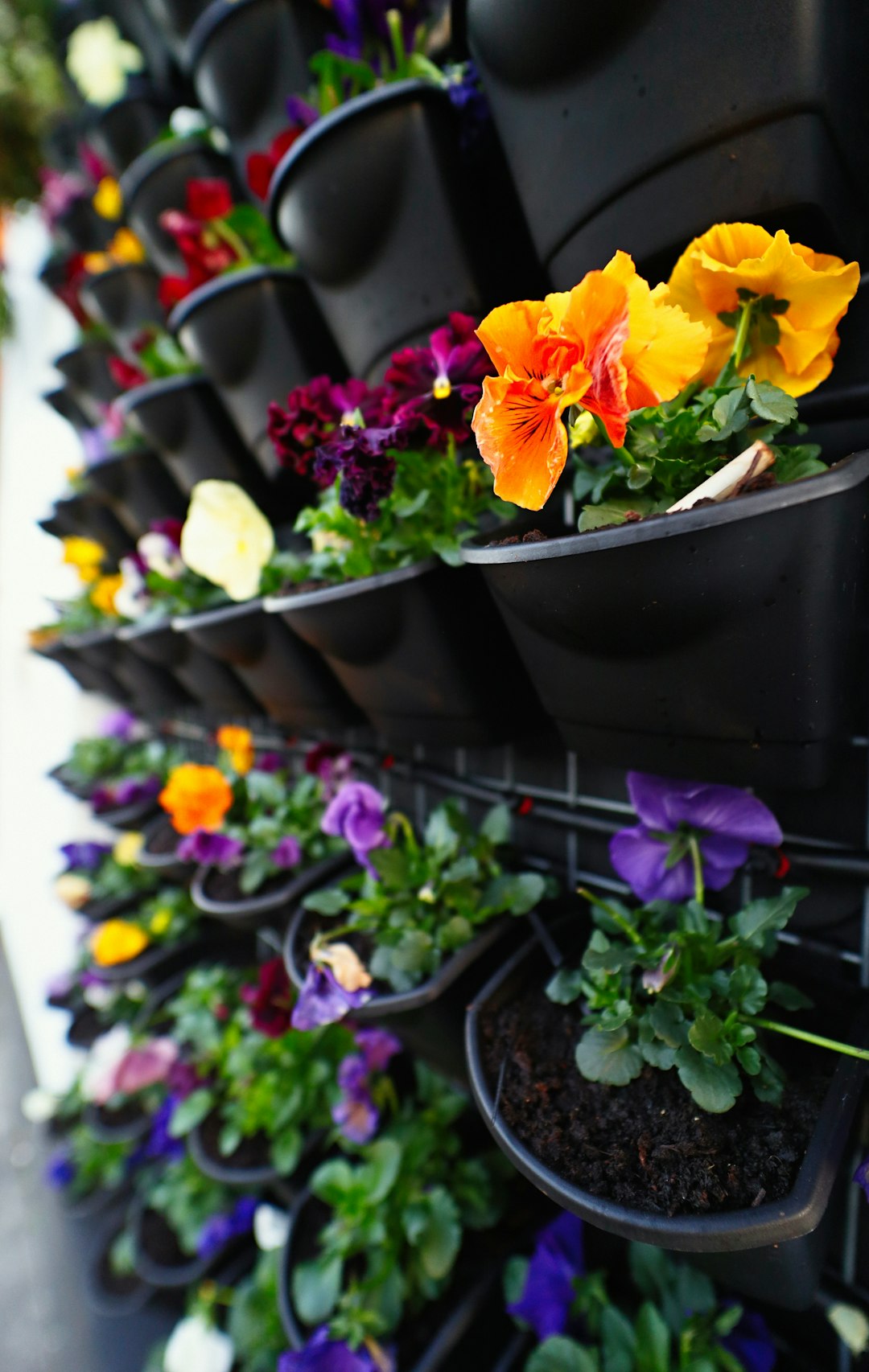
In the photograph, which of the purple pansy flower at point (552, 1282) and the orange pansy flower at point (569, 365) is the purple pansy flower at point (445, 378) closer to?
the orange pansy flower at point (569, 365)

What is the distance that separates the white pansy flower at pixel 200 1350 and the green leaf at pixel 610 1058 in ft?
3.27

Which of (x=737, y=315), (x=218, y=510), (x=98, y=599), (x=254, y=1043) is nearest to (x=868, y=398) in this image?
(x=737, y=315)

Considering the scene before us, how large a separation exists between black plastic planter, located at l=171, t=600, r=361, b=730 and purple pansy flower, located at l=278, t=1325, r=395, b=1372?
592 mm

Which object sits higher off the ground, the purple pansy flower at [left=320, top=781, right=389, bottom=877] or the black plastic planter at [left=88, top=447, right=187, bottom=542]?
the black plastic planter at [left=88, top=447, right=187, bottom=542]

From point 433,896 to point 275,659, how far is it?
1.00 ft

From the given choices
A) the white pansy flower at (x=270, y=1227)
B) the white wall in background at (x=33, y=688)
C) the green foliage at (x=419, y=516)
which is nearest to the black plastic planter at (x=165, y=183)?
the green foliage at (x=419, y=516)

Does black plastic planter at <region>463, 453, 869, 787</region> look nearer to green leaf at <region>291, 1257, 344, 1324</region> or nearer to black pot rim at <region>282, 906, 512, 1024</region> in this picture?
black pot rim at <region>282, 906, 512, 1024</region>

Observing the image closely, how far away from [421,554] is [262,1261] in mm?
1153

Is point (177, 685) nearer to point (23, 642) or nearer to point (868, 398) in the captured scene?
point (23, 642)

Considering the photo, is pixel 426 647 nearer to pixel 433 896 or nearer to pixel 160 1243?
pixel 433 896

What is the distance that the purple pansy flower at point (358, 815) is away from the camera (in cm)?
56

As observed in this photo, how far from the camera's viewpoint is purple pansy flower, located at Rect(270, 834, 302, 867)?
77 centimetres

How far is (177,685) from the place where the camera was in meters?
1.19

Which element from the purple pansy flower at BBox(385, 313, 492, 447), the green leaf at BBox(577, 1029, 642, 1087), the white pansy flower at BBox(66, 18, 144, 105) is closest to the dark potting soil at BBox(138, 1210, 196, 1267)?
the green leaf at BBox(577, 1029, 642, 1087)
